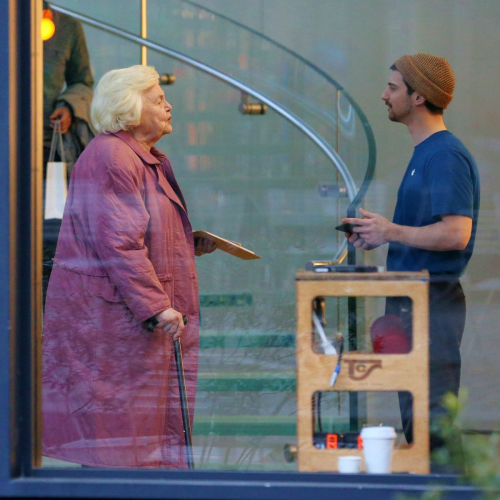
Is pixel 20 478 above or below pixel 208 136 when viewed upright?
below

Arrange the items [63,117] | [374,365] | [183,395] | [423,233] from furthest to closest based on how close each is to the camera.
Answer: [63,117]
[183,395]
[423,233]
[374,365]

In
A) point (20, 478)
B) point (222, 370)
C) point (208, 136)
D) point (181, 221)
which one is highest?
point (208, 136)

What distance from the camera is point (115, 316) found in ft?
8.23

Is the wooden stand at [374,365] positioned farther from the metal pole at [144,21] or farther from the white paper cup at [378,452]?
the metal pole at [144,21]

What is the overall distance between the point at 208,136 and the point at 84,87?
1.78 meters

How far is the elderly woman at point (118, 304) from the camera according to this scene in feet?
7.72

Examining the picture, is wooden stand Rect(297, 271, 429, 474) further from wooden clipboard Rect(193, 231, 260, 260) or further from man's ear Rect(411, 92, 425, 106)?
wooden clipboard Rect(193, 231, 260, 260)

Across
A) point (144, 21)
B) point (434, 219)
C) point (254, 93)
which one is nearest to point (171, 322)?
point (434, 219)

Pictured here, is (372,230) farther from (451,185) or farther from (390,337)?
(390,337)

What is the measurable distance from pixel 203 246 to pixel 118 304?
48 centimetres

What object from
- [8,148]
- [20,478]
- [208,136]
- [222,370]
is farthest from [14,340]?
[208,136]

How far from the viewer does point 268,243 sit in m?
3.76

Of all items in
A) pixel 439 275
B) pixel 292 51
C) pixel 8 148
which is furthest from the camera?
pixel 292 51

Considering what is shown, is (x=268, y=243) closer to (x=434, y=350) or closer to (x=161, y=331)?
(x=161, y=331)
